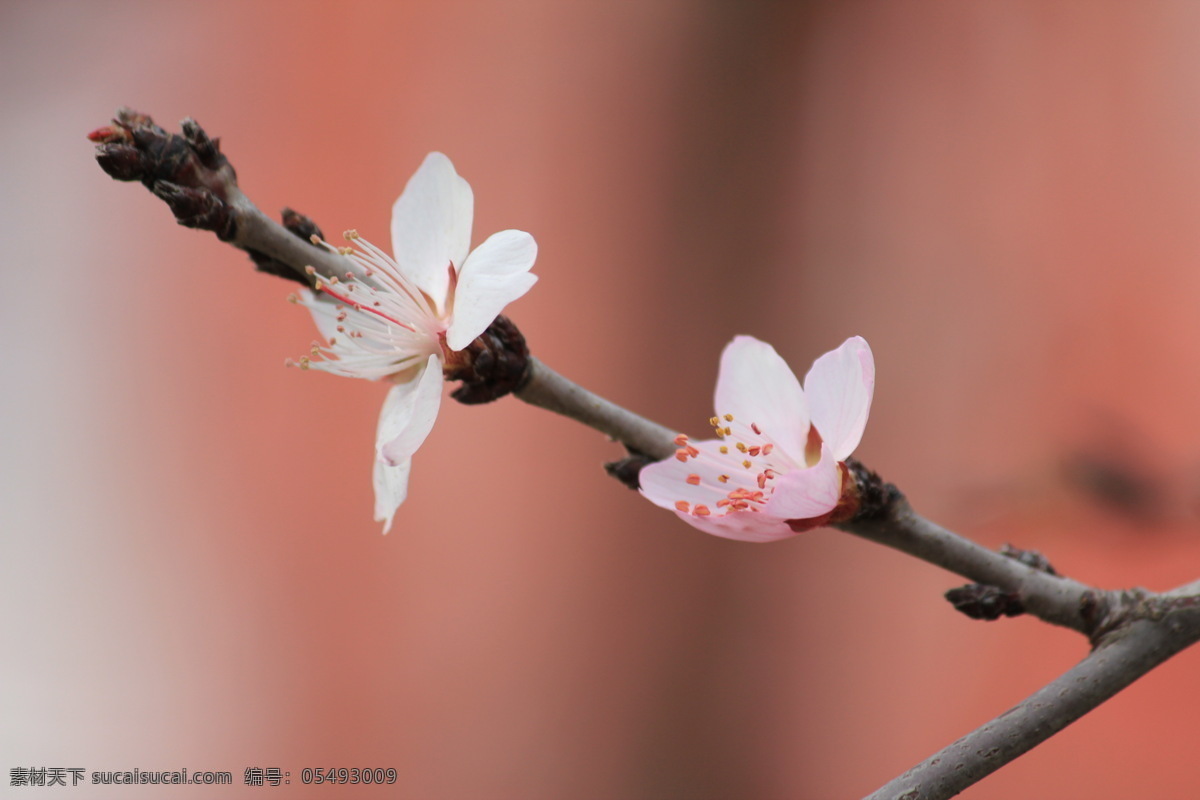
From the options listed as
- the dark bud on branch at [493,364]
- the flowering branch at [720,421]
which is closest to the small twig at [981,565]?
the flowering branch at [720,421]

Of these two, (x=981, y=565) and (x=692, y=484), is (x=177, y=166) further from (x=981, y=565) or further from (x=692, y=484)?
(x=981, y=565)

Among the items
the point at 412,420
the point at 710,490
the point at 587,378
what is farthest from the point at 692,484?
the point at 587,378

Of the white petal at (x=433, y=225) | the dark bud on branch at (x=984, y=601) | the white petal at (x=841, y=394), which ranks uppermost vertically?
the white petal at (x=433, y=225)

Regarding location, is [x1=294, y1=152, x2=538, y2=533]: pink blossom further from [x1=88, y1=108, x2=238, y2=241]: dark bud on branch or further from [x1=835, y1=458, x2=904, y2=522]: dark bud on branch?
[x1=835, y1=458, x2=904, y2=522]: dark bud on branch

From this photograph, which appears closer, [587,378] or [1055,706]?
[1055,706]

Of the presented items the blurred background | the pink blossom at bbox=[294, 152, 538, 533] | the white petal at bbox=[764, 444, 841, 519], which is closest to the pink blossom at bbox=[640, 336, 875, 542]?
the white petal at bbox=[764, 444, 841, 519]

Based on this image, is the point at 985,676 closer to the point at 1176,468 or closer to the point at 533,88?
the point at 1176,468

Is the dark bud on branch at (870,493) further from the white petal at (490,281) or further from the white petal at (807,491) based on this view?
the white petal at (490,281)
